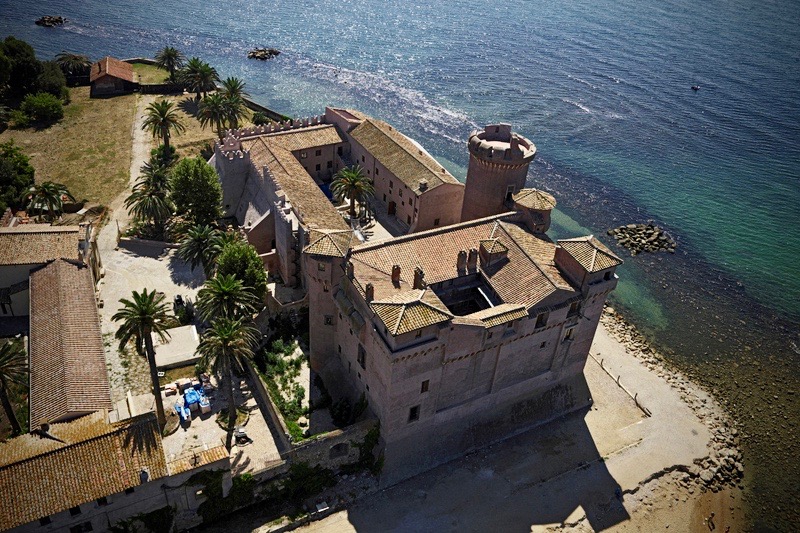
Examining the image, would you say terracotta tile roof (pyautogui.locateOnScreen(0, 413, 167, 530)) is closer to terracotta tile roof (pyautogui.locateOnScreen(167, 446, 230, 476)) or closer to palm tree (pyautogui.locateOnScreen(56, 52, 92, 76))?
terracotta tile roof (pyautogui.locateOnScreen(167, 446, 230, 476))

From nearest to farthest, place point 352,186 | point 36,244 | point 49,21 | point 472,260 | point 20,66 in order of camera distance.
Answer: point 472,260 → point 36,244 → point 352,186 → point 20,66 → point 49,21

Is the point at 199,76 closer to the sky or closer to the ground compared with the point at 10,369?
closer to the sky

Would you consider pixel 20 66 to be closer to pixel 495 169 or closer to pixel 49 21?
pixel 49 21

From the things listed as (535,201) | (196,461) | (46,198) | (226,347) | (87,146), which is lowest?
(87,146)

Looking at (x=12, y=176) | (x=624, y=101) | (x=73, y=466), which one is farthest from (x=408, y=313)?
(x=624, y=101)

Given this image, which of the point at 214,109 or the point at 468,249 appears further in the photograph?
the point at 214,109

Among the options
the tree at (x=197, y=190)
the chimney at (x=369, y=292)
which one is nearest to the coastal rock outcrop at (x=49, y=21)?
the tree at (x=197, y=190)

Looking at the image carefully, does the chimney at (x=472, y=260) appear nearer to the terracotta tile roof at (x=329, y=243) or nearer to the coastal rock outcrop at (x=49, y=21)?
the terracotta tile roof at (x=329, y=243)
